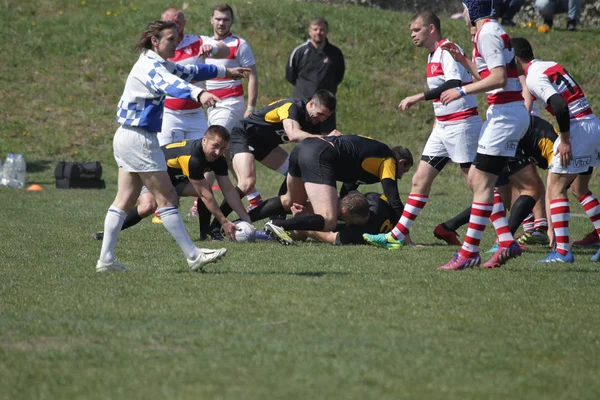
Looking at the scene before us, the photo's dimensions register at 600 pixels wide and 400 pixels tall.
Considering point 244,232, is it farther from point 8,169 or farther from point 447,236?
point 8,169

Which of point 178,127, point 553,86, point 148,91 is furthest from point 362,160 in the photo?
point 148,91

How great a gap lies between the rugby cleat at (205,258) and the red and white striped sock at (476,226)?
6.29 ft

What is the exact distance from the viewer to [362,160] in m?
9.25

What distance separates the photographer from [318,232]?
9531 millimetres

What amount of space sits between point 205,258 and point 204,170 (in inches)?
82.4

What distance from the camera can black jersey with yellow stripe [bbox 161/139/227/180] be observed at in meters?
8.88

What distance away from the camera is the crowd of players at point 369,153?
7055 mm

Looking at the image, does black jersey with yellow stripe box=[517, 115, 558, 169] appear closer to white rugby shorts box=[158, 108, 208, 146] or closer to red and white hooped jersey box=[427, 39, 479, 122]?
red and white hooped jersey box=[427, 39, 479, 122]

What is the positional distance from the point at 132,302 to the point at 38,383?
184 centimetres

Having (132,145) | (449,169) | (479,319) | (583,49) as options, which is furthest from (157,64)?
(583,49)

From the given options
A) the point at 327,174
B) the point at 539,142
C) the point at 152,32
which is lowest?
the point at 327,174

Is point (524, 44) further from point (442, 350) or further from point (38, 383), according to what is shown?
point (38, 383)

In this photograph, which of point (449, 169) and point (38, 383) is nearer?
point (38, 383)

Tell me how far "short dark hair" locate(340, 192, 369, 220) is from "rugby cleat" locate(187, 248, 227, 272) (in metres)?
2.40
